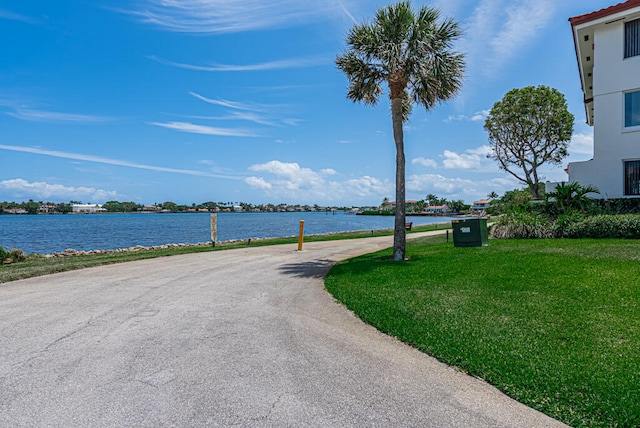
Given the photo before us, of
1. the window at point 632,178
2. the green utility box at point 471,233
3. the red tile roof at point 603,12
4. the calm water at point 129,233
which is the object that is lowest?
the calm water at point 129,233

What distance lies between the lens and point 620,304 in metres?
5.78

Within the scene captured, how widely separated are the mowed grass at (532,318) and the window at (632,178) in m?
7.35

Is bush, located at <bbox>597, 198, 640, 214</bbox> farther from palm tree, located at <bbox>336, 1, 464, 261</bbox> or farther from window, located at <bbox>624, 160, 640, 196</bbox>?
palm tree, located at <bbox>336, 1, 464, 261</bbox>

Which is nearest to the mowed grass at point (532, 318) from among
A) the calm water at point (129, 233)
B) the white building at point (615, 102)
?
the white building at point (615, 102)

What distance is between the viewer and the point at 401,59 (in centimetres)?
1164

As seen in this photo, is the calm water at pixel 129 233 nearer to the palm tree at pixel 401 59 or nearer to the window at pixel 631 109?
the palm tree at pixel 401 59

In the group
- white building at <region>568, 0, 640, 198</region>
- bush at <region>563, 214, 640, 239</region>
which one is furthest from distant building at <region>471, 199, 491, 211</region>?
bush at <region>563, 214, 640, 239</region>

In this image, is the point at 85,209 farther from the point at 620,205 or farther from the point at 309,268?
the point at 620,205

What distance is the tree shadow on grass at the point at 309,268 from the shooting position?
9945mm

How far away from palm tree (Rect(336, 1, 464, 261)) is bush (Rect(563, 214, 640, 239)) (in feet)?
23.6

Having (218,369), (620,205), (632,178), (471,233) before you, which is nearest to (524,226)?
(471,233)

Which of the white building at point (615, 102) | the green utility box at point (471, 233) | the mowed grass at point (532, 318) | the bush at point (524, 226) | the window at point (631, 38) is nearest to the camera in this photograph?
the mowed grass at point (532, 318)

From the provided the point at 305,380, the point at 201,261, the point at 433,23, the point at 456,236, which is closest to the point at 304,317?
the point at 305,380

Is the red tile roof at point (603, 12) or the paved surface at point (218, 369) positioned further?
the red tile roof at point (603, 12)
